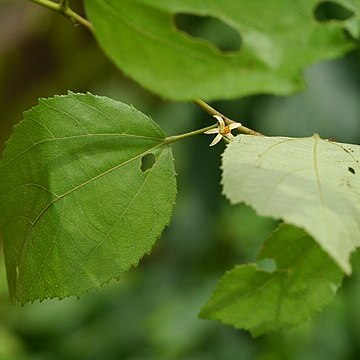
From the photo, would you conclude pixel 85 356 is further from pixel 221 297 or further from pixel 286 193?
pixel 286 193

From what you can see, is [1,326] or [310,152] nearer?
[310,152]

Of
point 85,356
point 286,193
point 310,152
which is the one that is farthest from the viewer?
point 85,356

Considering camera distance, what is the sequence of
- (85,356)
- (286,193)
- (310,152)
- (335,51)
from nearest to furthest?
(335,51)
(286,193)
(310,152)
(85,356)

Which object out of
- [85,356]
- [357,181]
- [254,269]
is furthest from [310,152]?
[85,356]

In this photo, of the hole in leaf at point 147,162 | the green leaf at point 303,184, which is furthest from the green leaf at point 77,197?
the green leaf at point 303,184

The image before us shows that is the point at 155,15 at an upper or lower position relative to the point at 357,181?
upper

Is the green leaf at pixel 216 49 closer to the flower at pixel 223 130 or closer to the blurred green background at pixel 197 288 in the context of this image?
the flower at pixel 223 130
